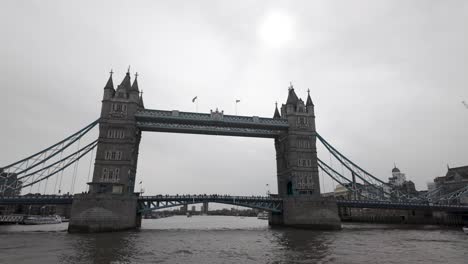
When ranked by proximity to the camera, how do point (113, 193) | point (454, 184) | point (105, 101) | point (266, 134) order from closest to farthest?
point (113, 193) → point (105, 101) → point (266, 134) → point (454, 184)

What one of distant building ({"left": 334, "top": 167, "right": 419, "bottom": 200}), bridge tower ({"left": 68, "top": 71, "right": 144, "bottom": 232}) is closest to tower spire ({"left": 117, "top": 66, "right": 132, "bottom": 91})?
bridge tower ({"left": 68, "top": 71, "right": 144, "bottom": 232})

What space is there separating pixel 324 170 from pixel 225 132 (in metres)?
22.8

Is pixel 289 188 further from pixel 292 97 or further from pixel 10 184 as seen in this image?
pixel 10 184

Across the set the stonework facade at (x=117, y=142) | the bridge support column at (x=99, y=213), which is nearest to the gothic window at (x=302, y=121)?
the stonework facade at (x=117, y=142)

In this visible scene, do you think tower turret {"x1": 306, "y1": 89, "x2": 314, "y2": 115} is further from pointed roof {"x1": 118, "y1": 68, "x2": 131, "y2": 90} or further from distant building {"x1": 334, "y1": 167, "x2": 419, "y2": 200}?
pointed roof {"x1": 118, "y1": 68, "x2": 131, "y2": 90}

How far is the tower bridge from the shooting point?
43.6 meters

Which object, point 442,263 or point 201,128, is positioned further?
point 201,128

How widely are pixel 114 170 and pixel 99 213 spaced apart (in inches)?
351

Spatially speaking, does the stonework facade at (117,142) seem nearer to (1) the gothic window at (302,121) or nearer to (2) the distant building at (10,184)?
(2) the distant building at (10,184)

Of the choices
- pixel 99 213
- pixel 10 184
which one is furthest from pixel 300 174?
pixel 10 184

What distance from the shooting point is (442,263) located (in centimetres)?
2064

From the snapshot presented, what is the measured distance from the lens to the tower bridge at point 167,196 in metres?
43.6

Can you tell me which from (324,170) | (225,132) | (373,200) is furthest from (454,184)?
(225,132)

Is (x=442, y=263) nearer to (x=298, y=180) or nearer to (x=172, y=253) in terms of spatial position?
(x=172, y=253)
